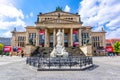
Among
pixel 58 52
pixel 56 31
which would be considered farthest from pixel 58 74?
pixel 56 31

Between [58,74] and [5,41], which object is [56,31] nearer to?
[58,74]

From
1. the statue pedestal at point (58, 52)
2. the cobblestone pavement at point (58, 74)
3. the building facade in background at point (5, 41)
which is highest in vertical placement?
the building facade in background at point (5, 41)

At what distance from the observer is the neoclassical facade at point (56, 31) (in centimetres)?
7056

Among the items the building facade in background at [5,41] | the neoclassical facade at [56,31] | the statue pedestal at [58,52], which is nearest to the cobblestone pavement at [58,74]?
the statue pedestal at [58,52]

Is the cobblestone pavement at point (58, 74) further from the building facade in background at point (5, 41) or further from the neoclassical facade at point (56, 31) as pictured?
the building facade in background at point (5, 41)

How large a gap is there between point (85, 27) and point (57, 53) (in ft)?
154

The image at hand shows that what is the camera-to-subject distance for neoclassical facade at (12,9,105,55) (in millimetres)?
70562

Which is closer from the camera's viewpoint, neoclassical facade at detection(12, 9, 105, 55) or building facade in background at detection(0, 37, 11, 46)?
neoclassical facade at detection(12, 9, 105, 55)

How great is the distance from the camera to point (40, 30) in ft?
228

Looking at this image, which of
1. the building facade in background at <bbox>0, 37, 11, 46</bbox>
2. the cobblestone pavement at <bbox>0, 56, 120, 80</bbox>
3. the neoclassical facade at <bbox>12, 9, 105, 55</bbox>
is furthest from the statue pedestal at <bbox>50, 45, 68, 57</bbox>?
the building facade in background at <bbox>0, 37, 11, 46</bbox>

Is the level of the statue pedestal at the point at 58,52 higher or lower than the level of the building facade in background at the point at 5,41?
lower

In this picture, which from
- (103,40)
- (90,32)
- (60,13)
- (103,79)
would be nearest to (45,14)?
(60,13)

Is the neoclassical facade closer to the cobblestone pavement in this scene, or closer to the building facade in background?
the building facade in background

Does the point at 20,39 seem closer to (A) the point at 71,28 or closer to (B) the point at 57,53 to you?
(A) the point at 71,28
